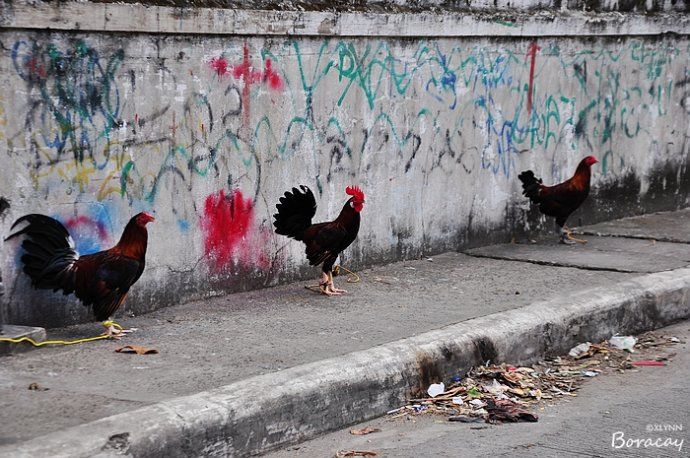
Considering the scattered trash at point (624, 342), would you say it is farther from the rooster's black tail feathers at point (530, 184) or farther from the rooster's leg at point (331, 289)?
the rooster's black tail feathers at point (530, 184)

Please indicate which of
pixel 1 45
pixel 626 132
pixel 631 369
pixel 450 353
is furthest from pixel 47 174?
pixel 626 132

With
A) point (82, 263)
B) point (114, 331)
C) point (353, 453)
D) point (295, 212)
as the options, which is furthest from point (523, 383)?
point (82, 263)

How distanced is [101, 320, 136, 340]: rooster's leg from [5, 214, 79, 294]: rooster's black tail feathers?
13.0 inches

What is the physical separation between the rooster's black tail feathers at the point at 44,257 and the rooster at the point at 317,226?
199 cm

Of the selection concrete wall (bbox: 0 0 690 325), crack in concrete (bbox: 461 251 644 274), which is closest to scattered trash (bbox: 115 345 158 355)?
concrete wall (bbox: 0 0 690 325)

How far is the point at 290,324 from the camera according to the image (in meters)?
7.73

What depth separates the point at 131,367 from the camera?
21.3 feet

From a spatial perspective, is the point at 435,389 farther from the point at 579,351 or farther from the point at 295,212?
the point at 295,212

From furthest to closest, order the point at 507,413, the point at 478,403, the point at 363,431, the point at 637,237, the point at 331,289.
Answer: the point at 637,237, the point at 331,289, the point at 478,403, the point at 507,413, the point at 363,431

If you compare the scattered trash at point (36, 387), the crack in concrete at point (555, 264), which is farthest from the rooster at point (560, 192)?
the scattered trash at point (36, 387)

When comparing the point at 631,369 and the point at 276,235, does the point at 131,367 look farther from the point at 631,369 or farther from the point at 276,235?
the point at 631,369

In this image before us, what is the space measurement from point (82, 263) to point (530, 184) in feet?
17.5

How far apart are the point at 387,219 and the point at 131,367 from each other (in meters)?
3.73

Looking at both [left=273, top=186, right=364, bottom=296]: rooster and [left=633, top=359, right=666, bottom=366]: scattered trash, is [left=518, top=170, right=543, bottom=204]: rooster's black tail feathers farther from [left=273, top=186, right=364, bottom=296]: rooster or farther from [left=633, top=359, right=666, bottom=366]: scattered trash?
[left=633, top=359, right=666, bottom=366]: scattered trash
